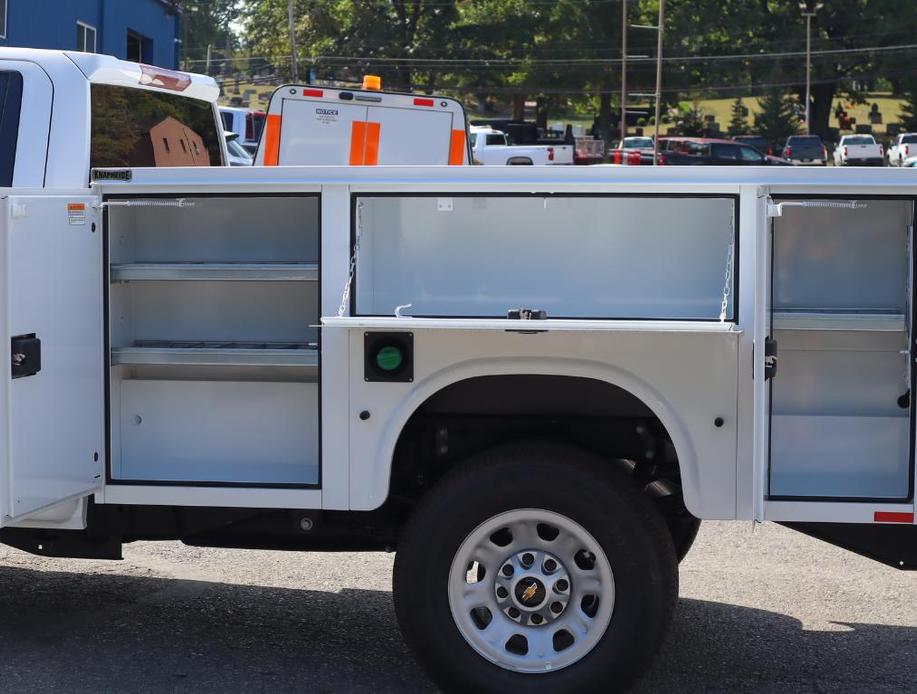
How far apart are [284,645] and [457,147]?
5.15m

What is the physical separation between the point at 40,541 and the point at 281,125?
5.10 m

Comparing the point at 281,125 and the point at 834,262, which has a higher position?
the point at 281,125

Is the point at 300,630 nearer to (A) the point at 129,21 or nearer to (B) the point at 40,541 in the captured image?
(B) the point at 40,541

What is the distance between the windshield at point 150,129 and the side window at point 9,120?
0.38 m

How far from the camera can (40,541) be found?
4926 millimetres

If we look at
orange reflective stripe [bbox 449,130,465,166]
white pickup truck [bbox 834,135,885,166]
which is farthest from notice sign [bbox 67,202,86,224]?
white pickup truck [bbox 834,135,885,166]

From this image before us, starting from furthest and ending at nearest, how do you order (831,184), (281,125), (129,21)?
(129,21) < (281,125) < (831,184)

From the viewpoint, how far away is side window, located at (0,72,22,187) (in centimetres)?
477

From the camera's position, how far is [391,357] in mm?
4406

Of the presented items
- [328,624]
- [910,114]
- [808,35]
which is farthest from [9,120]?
[910,114]

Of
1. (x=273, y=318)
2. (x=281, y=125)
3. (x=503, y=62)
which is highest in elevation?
(x=503, y=62)

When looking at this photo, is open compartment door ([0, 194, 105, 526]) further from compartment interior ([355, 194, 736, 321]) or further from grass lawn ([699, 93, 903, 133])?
grass lawn ([699, 93, 903, 133])

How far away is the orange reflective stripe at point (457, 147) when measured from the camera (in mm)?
9508

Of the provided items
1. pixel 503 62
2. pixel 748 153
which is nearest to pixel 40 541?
pixel 748 153
